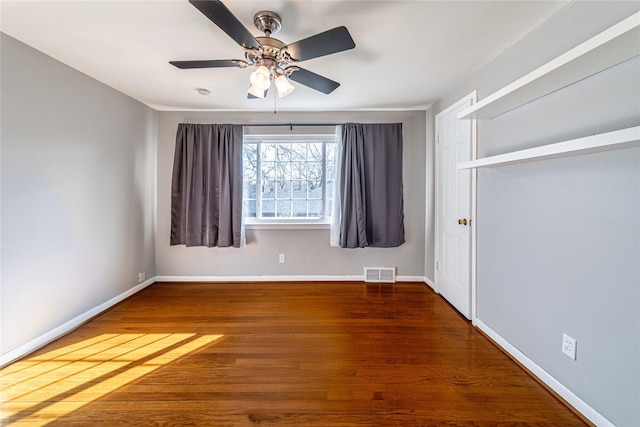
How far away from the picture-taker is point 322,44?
4.82ft

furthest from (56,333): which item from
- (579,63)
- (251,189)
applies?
(579,63)

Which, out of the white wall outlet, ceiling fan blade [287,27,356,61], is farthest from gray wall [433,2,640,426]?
ceiling fan blade [287,27,356,61]

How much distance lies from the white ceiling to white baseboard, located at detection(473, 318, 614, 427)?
2.21m

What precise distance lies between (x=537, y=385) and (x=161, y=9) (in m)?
3.25

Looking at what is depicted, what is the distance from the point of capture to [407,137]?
3.46m

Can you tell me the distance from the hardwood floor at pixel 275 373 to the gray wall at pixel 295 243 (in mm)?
844

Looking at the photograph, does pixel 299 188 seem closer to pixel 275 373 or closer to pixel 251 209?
pixel 251 209

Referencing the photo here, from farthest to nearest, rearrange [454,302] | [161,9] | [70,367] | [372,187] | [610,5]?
[372,187], [454,302], [70,367], [161,9], [610,5]

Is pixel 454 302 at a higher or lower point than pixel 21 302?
lower

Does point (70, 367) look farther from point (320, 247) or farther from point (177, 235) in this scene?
point (320, 247)

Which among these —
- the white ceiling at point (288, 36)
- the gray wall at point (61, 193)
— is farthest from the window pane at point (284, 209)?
the gray wall at point (61, 193)

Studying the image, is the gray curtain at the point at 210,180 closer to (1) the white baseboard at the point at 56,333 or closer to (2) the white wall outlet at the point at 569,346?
(1) the white baseboard at the point at 56,333

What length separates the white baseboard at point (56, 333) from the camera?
184cm

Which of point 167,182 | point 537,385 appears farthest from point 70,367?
point 537,385
